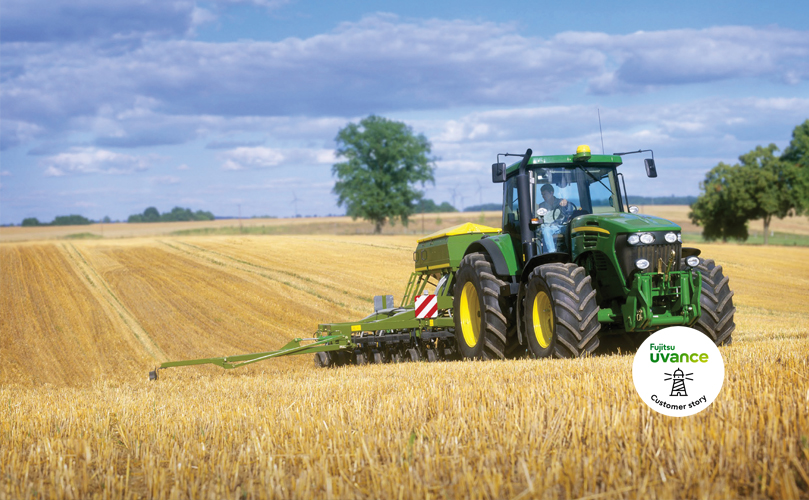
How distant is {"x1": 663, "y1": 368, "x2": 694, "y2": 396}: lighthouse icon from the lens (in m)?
3.99

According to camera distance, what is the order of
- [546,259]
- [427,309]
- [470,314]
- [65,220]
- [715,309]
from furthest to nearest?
[65,220]
[427,309]
[470,314]
[546,259]
[715,309]

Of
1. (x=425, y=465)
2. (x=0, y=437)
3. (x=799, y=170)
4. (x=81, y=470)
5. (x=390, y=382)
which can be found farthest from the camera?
(x=799, y=170)

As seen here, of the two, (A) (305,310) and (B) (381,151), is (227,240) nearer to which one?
(A) (305,310)

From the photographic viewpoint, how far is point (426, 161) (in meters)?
65.7

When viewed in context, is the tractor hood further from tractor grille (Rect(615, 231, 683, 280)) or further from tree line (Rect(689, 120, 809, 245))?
tree line (Rect(689, 120, 809, 245))

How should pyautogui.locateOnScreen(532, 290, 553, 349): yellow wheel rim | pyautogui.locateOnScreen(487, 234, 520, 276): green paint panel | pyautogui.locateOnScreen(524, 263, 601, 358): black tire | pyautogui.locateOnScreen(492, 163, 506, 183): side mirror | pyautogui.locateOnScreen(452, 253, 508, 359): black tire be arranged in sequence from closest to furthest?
pyautogui.locateOnScreen(524, 263, 601, 358): black tire → pyautogui.locateOnScreen(532, 290, 553, 349): yellow wheel rim → pyautogui.locateOnScreen(492, 163, 506, 183): side mirror → pyautogui.locateOnScreen(452, 253, 508, 359): black tire → pyautogui.locateOnScreen(487, 234, 520, 276): green paint panel

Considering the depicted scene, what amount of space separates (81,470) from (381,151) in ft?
201

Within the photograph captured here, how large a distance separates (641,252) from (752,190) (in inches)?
2081

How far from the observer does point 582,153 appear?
→ 9.48 metres

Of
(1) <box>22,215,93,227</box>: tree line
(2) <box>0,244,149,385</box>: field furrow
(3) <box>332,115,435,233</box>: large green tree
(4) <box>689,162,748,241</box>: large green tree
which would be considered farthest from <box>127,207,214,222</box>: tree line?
(2) <box>0,244,149,385</box>: field furrow

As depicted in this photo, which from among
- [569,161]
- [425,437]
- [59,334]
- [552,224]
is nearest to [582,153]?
[569,161]

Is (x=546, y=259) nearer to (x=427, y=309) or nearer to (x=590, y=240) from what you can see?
(x=590, y=240)

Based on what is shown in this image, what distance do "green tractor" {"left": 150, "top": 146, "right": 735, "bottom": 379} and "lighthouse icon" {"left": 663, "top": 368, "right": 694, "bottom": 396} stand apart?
3939 millimetres

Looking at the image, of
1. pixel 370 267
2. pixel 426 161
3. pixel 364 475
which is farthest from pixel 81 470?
pixel 426 161
